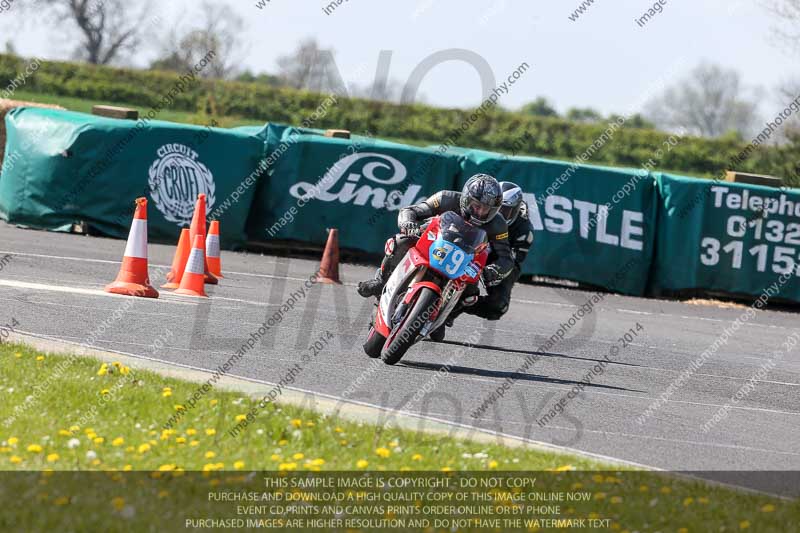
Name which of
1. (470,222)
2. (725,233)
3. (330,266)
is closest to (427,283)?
(470,222)

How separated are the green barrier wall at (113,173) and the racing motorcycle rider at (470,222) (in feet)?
31.2

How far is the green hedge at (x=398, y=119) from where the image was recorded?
4828 centimetres

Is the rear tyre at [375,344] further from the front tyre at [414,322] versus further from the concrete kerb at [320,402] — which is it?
the concrete kerb at [320,402]

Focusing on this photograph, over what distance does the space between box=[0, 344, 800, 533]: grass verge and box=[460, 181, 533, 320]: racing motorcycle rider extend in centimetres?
365

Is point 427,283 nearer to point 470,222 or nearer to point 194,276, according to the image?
point 470,222

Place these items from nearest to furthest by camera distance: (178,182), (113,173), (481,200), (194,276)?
1. (481,200)
2. (194,276)
3. (113,173)
4. (178,182)

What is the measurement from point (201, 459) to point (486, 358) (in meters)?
5.39

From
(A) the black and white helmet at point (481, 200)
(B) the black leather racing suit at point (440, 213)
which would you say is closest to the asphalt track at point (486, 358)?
(B) the black leather racing suit at point (440, 213)

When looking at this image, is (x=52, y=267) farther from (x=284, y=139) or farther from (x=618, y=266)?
(x=618, y=266)

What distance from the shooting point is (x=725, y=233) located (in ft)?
69.3

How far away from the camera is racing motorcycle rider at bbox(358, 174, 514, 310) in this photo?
35.0 feet

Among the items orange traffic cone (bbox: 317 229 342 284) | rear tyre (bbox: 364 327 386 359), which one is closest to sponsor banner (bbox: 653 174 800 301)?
orange traffic cone (bbox: 317 229 342 284)

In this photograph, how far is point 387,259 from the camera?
1127cm

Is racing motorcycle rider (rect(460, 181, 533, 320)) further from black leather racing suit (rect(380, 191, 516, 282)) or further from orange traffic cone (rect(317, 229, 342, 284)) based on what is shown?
orange traffic cone (rect(317, 229, 342, 284))
